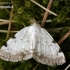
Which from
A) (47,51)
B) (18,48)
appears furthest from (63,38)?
(18,48)

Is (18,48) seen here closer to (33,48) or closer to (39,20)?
(33,48)

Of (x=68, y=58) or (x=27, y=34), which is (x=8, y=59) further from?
(x=68, y=58)

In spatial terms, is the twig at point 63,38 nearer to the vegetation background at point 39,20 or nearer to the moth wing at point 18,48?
the vegetation background at point 39,20

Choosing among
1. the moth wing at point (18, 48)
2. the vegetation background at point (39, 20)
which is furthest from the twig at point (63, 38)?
the moth wing at point (18, 48)

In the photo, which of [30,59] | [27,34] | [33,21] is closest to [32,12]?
[33,21]

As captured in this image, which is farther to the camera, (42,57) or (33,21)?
(33,21)

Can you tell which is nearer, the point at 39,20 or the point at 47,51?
the point at 47,51

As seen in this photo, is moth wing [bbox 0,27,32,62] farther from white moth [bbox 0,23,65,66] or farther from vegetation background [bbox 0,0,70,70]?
vegetation background [bbox 0,0,70,70]
